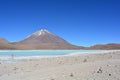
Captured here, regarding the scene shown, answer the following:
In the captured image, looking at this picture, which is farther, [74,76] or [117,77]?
[74,76]

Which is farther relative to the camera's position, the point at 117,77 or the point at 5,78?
the point at 5,78

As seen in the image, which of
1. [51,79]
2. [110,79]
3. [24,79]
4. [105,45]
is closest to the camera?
[110,79]

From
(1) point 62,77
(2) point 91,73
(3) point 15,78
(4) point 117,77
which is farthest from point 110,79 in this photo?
(3) point 15,78

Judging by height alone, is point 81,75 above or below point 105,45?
below

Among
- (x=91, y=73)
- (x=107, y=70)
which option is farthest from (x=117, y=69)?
(x=91, y=73)

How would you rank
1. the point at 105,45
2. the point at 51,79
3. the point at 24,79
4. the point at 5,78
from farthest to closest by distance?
the point at 105,45, the point at 5,78, the point at 24,79, the point at 51,79

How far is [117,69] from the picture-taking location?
1059 centimetres

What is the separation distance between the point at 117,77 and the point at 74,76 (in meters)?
1.80

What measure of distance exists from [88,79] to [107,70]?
4.95 ft

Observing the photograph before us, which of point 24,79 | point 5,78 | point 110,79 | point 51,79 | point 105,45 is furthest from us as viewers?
point 105,45

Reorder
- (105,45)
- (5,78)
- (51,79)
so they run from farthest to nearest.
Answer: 1. (105,45)
2. (5,78)
3. (51,79)

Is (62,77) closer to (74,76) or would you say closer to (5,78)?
(74,76)

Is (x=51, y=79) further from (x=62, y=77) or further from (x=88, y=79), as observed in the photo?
(x=88, y=79)

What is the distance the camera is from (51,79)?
398 inches
